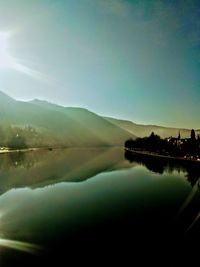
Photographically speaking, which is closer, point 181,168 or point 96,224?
point 96,224

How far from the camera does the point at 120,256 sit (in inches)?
1033

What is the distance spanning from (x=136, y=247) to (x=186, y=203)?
26.0 metres

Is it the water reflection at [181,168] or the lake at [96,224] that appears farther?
the water reflection at [181,168]

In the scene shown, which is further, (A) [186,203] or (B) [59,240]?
(A) [186,203]

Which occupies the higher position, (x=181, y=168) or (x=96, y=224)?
(x=181, y=168)

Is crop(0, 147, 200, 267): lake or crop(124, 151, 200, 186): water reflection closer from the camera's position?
crop(0, 147, 200, 267): lake

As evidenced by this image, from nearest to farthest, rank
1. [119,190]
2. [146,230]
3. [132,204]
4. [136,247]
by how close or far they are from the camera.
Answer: [136,247] → [146,230] → [132,204] → [119,190]

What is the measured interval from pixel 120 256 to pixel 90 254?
2.34m

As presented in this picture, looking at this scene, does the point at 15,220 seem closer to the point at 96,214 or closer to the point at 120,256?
the point at 96,214

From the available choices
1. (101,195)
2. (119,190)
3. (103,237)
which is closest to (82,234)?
(103,237)

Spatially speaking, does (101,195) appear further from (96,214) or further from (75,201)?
(96,214)

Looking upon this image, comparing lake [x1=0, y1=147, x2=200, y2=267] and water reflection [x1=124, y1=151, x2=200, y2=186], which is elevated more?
water reflection [x1=124, y1=151, x2=200, y2=186]

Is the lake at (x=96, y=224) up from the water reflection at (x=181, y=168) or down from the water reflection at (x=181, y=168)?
down

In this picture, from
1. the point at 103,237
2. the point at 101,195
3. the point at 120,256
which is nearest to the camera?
the point at 120,256
